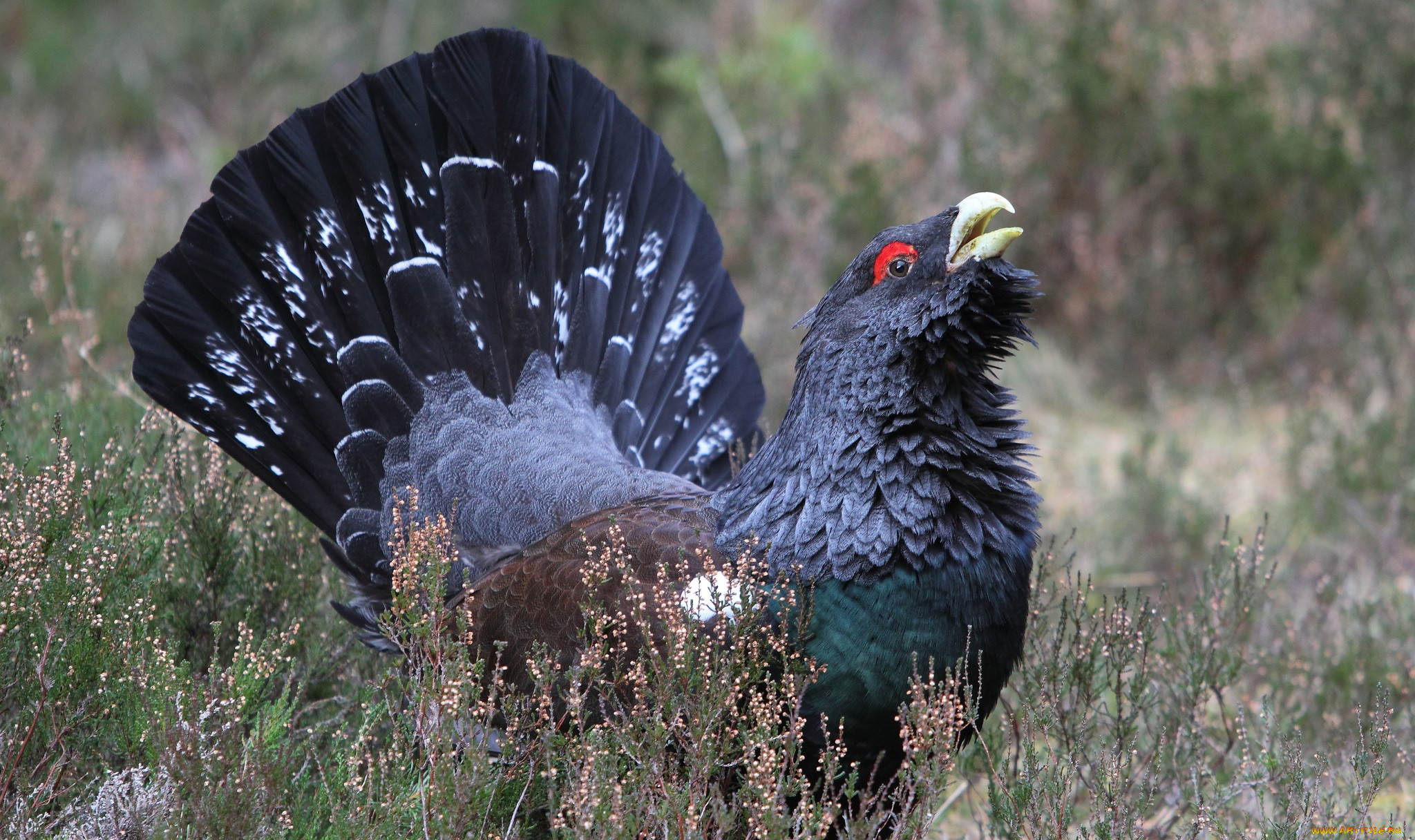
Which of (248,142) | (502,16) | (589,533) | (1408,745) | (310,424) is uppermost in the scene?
(502,16)

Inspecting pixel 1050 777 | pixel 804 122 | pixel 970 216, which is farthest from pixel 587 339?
pixel 804 122

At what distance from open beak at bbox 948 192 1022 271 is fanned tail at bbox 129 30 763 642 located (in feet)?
3.93

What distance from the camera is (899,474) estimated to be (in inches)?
119

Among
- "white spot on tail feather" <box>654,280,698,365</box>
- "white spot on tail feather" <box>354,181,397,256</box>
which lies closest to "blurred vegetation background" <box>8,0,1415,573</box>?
"white spot on tail feather" <box>654,280,698,365</box>

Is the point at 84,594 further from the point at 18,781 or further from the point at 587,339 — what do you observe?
the point at 587,339

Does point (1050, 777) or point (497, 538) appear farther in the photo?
point (497, 538)

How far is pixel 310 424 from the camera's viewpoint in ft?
12.5

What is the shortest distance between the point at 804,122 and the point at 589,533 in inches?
219

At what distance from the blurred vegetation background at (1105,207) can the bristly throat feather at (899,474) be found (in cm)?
252

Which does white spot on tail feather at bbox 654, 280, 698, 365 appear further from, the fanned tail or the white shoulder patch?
the white shoulder patch

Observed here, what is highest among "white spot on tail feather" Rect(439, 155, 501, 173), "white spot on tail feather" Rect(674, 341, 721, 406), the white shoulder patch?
"white spot on tail feather" Rect(439, 155, 501, 173)

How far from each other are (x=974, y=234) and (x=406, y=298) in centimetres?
171

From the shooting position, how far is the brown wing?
312 cm

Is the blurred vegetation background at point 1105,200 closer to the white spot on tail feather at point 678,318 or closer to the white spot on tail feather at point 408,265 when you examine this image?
the white spot on tail feather at point 678,318
